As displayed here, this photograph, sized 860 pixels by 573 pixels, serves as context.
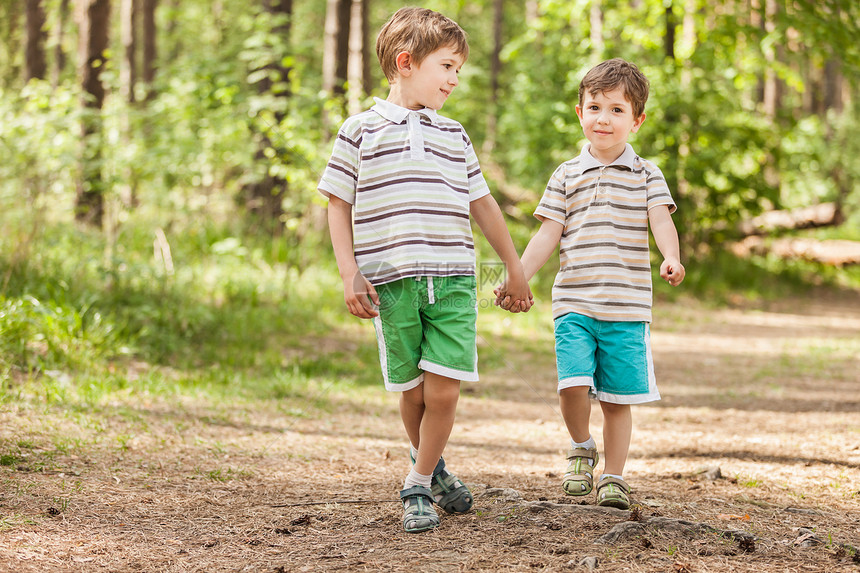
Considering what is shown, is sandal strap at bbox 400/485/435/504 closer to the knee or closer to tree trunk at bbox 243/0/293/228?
the knee

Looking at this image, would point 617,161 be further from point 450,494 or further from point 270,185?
point 270,185

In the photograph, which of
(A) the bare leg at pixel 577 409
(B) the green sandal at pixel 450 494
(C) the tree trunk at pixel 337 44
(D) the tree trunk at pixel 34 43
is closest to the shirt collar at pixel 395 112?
(A) the bare leg at pixel 577 409

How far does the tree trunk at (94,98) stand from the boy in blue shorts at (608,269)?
262 inches

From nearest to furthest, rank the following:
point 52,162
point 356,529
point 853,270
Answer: point 356,529 → point 52,162 → point 853,270

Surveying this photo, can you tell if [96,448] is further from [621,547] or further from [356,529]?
[621,547]

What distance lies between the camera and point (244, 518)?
9.78 ft

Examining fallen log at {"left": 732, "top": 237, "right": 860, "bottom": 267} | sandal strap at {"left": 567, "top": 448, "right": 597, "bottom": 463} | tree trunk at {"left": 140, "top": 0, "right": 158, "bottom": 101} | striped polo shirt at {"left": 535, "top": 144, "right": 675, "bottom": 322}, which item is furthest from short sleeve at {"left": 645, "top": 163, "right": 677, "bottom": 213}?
tree trunk at {"left": 140, "top": 0, "right": 158, "bottom": 101}

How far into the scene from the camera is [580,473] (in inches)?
123

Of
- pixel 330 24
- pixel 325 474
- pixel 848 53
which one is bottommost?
pixel 325 474

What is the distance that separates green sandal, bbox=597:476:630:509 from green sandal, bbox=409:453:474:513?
1.70 feet

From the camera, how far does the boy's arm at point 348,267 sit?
107 inches

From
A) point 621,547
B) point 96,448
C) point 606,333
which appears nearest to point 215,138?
point 96,448

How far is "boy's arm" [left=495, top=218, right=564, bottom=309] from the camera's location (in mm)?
3021

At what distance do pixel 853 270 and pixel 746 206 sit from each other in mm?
3942
